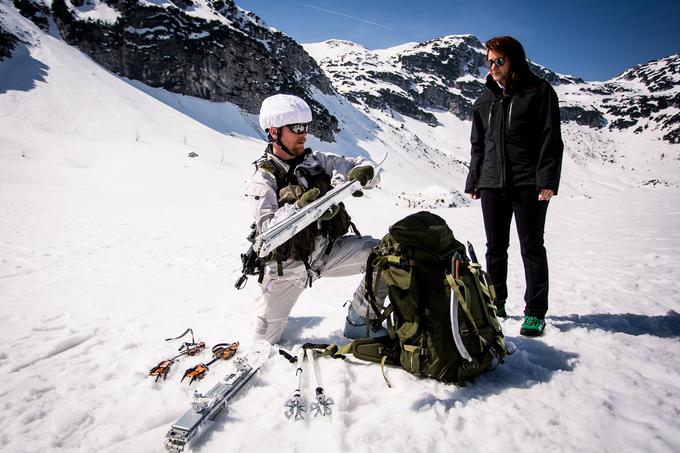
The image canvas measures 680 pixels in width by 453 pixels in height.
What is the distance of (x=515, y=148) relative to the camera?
3176mm

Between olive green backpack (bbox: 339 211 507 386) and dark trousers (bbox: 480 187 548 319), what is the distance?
2.83ft

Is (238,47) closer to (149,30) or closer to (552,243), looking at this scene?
(149,30)

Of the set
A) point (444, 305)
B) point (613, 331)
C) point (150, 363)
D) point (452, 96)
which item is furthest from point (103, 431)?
point (452, 96)

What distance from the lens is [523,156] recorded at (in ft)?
10.4

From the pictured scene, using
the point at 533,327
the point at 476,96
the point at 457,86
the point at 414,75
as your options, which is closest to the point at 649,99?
the point at 476,96

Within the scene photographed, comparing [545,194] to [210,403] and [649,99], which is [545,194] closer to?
[210,403]

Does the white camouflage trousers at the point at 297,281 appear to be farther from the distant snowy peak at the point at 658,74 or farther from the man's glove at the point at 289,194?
the distant snowy peak at the point at 658,74

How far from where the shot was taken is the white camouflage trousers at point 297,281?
122 inches

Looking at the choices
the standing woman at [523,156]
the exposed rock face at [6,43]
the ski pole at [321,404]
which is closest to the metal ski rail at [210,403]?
the ski pole at [321,404]

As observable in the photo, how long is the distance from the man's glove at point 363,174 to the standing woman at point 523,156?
116 centimetres

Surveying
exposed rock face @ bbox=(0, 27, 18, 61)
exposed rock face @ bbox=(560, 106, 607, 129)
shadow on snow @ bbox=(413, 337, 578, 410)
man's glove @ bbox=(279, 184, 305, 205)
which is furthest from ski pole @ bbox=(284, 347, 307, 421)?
exposed rock face @ bbox=(560, 106, 607, 129)

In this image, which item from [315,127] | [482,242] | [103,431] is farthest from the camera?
[315,127]

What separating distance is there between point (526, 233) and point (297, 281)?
7.22 ft

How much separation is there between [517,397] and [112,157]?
87.1 feet
